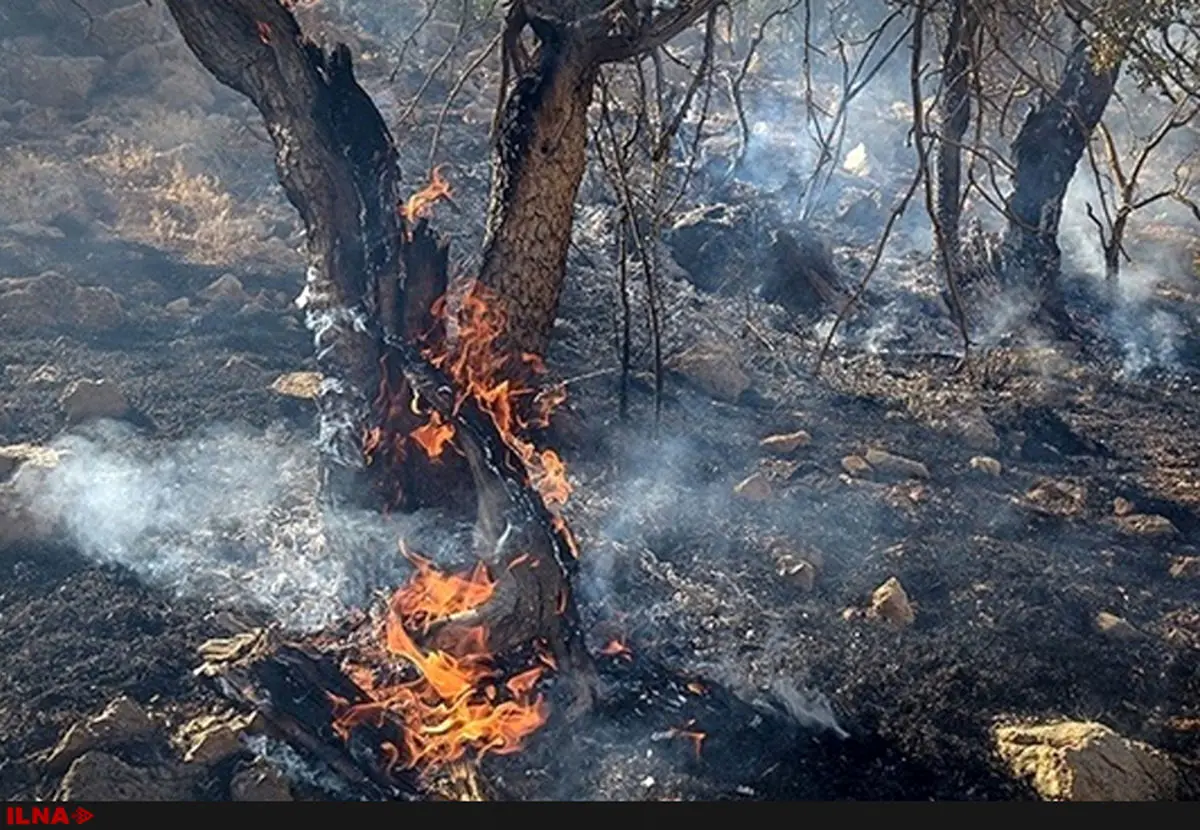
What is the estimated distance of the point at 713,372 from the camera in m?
5.65

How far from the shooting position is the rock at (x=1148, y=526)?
175 inches

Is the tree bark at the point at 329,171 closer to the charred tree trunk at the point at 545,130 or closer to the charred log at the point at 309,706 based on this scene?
the charred tree trunk at the point at 545,130

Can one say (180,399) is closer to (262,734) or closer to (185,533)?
(185,533)

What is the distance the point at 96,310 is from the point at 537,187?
12.2 feet

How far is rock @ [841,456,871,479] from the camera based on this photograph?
16.0 feet

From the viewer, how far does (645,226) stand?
7402 millimetres

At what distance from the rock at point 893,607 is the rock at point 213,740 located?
2310 mm

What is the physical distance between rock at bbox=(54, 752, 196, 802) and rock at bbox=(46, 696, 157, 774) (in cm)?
6

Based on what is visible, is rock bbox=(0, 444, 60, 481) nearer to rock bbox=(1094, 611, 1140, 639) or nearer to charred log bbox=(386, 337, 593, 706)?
charred log bbox=(386, 337, 593, 706)

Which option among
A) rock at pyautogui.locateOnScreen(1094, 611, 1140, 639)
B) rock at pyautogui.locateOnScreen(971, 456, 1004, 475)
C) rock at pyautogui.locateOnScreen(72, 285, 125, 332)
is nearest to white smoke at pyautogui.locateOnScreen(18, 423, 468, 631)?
rock at pyautogui.locateOnScreen(72, 285, 125, 332)

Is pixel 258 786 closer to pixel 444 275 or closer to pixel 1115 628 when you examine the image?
pixel 444 275

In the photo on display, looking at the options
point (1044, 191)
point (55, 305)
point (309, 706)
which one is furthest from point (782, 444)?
point (55, 305)

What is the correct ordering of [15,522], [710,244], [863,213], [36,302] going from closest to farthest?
1. [15,522]
2. [36,302]
3. [710,244]
4. [863,213]

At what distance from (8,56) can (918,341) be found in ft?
29.1
